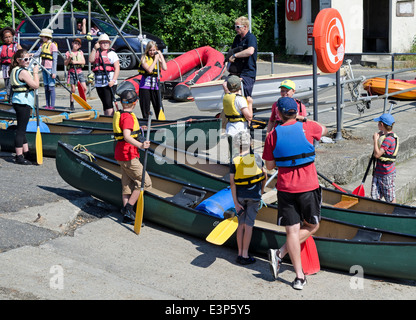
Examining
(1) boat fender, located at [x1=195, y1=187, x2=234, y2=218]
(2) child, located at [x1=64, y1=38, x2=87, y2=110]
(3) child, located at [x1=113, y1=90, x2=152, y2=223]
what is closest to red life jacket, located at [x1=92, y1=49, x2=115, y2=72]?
(2) child, located at [x1=64, y1=38, x2=87, y2=110]

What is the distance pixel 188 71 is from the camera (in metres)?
A: 16.2

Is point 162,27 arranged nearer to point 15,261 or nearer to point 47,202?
point 47,202

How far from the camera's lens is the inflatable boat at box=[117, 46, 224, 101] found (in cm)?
1438

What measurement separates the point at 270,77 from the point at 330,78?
116cm

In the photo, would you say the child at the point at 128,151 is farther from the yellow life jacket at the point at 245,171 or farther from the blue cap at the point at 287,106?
the blue cap at the point at 287,106

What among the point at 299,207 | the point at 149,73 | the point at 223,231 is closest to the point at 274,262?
the point at 299,207

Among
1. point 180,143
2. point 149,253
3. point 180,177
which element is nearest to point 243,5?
point 180,143

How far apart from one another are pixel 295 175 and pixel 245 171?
0.61 metres

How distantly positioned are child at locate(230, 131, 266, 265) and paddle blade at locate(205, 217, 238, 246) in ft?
0.47

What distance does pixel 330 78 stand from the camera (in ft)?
39.0

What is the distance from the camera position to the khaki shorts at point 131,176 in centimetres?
686

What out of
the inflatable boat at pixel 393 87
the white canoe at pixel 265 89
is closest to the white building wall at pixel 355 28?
the inflatable boat at pixel 393 87

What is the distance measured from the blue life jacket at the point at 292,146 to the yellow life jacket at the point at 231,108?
266 centimetres

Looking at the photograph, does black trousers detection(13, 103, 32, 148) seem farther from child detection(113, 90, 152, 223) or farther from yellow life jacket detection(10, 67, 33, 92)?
child detection(113, 90, 152, 223)
